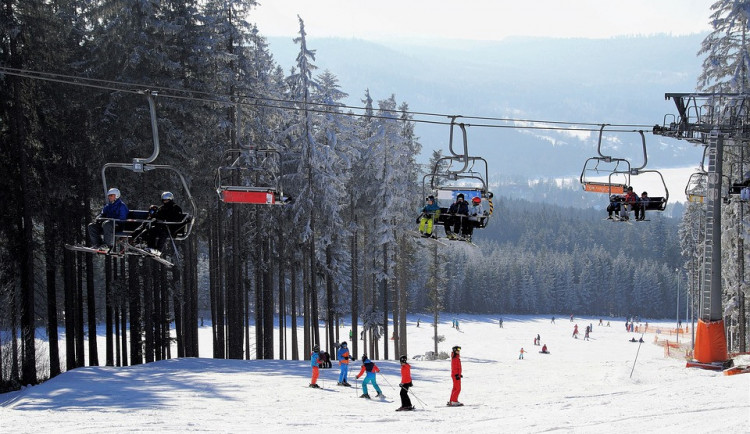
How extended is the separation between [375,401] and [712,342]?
37.7ft

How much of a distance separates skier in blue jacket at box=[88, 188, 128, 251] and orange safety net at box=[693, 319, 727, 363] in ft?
60.9

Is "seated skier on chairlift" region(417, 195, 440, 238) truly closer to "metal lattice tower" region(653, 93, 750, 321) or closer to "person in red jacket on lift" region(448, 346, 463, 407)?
"person in red jacket on lift" region(448, 346, 463, 407)

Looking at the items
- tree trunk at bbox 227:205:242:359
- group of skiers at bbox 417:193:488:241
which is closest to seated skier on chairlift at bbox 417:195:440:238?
group of skiers at bbox 417:193:488:241

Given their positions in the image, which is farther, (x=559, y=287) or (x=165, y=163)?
(x=559, y=287)

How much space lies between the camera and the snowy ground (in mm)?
17469

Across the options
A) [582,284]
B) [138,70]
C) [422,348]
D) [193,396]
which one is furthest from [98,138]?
[582,284]

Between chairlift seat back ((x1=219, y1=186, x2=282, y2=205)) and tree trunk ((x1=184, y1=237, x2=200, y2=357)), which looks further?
tree trunk ((x1=184, y1=237, x2=200, y2=357))

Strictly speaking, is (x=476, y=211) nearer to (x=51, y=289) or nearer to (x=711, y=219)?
(x=711, y=219)

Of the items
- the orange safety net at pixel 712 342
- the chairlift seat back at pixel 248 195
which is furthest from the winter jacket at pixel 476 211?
the orange safety net at pixel 712 342

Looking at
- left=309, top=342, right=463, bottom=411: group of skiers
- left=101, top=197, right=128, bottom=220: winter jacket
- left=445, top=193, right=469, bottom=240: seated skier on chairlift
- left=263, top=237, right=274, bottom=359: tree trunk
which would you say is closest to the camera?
left=101, top=197, right=128, bottom=220: winter jacket

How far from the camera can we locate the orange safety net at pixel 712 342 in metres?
26.2

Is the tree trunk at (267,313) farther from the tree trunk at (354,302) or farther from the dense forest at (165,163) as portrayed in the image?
the tree trunk at (354,302)

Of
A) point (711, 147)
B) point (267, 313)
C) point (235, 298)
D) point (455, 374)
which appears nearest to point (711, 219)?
point (711, 147)

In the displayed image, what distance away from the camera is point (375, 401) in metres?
22.9
